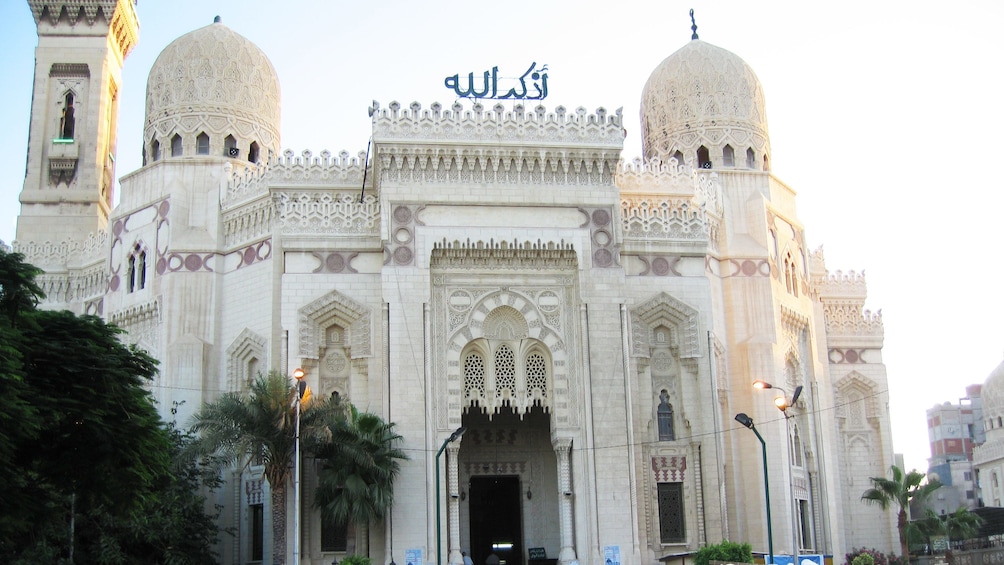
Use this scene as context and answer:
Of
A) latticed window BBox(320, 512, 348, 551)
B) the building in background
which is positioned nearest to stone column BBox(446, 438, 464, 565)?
latticed window BBox(320, 512, 348, 551)

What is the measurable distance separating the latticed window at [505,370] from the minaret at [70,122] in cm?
1729

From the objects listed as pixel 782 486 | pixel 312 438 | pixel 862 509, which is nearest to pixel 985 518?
pixel 862 509

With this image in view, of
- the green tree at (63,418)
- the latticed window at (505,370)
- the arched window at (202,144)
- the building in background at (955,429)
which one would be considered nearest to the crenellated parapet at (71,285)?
the arched window at (202,144)

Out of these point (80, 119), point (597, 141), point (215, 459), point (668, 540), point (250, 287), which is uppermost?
point (80, 119)

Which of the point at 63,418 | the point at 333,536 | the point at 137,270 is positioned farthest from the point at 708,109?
the point at 63,418

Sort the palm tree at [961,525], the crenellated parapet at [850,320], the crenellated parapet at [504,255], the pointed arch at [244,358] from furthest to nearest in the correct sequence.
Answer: the crenellated parapet at [850,320]
the palm tree at [961,525]
the pointed arch at [244,358]
the crenellated parapet at [504,255]

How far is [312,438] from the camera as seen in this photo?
27.3 metres

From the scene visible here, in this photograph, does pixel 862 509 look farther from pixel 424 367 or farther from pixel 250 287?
pixel 250 287

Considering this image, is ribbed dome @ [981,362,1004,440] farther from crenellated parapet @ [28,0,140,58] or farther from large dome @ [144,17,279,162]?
crenellated parapet @ [28,0,140,58]

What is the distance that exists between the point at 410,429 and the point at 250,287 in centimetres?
681

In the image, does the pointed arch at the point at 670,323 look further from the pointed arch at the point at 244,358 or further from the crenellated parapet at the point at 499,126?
the pointed arch at the point at 244,358

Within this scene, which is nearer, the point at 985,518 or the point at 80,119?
the point at 80,119

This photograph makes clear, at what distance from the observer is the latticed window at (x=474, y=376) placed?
3070 cm

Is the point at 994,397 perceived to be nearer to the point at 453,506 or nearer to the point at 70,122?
the point at 453,506
